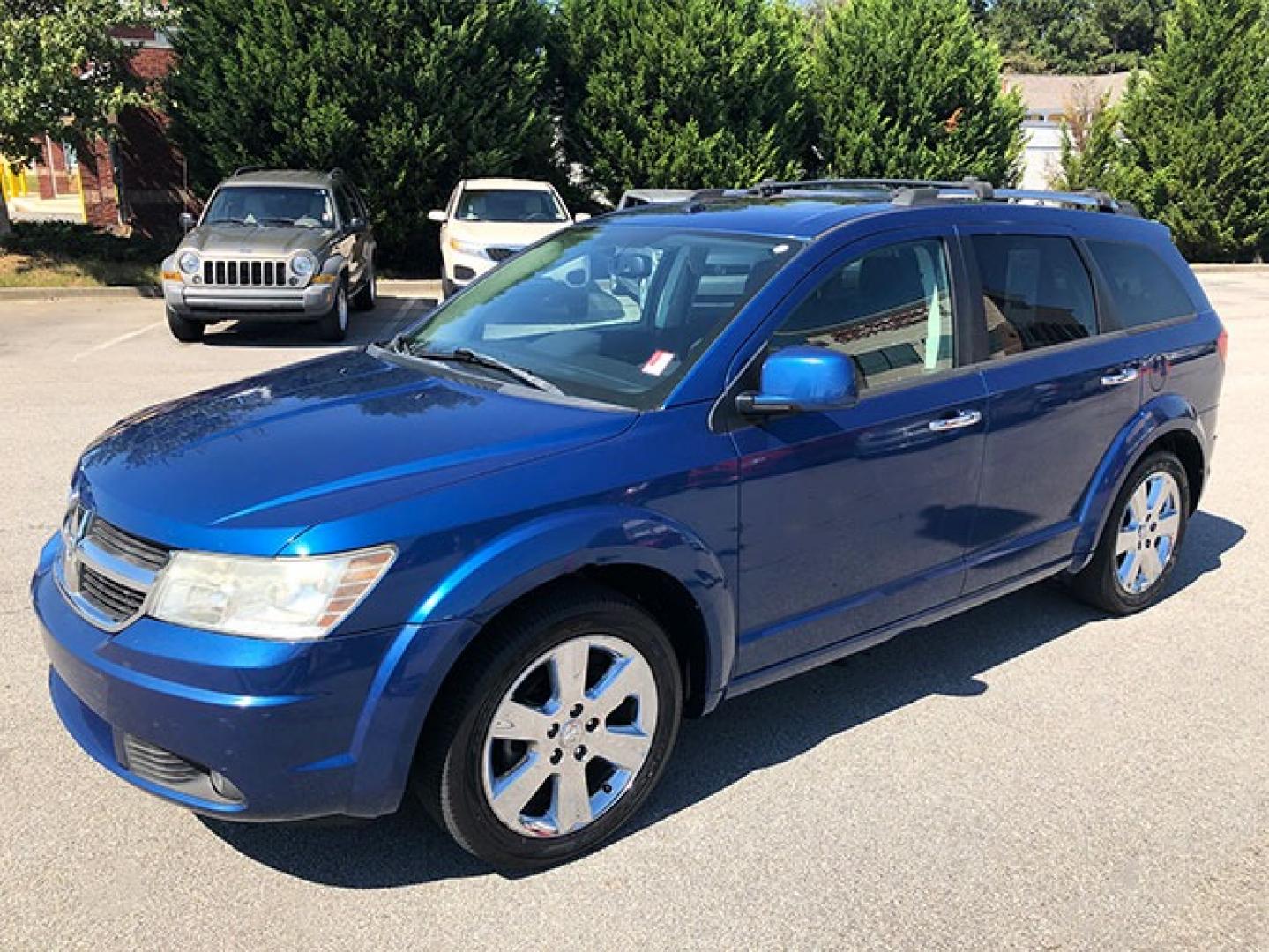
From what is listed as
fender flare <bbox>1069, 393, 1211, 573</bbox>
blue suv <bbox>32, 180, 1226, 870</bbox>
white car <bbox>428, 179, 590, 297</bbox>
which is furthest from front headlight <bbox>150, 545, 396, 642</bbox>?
white car <bbox>428, 179, 590, 297</bbox>

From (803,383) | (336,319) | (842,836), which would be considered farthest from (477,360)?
(336,319)

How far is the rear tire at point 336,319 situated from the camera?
11.7m

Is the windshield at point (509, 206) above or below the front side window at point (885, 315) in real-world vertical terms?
below

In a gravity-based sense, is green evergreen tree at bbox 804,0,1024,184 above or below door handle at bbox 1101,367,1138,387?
above

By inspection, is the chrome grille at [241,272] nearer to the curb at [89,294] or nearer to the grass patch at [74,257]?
the curb at [89,294]

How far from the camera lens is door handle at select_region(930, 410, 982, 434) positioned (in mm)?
3680

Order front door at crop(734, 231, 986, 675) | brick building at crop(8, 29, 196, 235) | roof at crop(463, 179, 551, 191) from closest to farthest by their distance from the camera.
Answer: front door at crop(734, 231, 986, 675) → roof at crop(463, 179, 551, 191) → brick building at crop(8, 29, 196, 235)

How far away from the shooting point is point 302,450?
291 cm

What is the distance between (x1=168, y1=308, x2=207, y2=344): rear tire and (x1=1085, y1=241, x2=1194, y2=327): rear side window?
9678 millimetres

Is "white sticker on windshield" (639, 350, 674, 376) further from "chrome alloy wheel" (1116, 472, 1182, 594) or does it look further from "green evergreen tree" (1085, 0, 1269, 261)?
"green evergreen tree" (1085, 0, 1269, 261)

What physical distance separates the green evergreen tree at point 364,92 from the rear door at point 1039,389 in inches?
541

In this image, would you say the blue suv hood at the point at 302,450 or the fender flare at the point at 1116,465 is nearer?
the blue suv hood at the point at 302,450

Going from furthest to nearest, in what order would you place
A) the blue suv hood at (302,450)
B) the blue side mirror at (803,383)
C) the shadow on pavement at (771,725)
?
the blue side mirror at (803,383), the shadow on pavement at (771,725), the blue suv hood at (302,450)

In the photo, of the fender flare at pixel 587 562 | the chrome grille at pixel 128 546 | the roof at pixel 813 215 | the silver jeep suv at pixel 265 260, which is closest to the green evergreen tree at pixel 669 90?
the silver jeep suv at pixel 265 260
